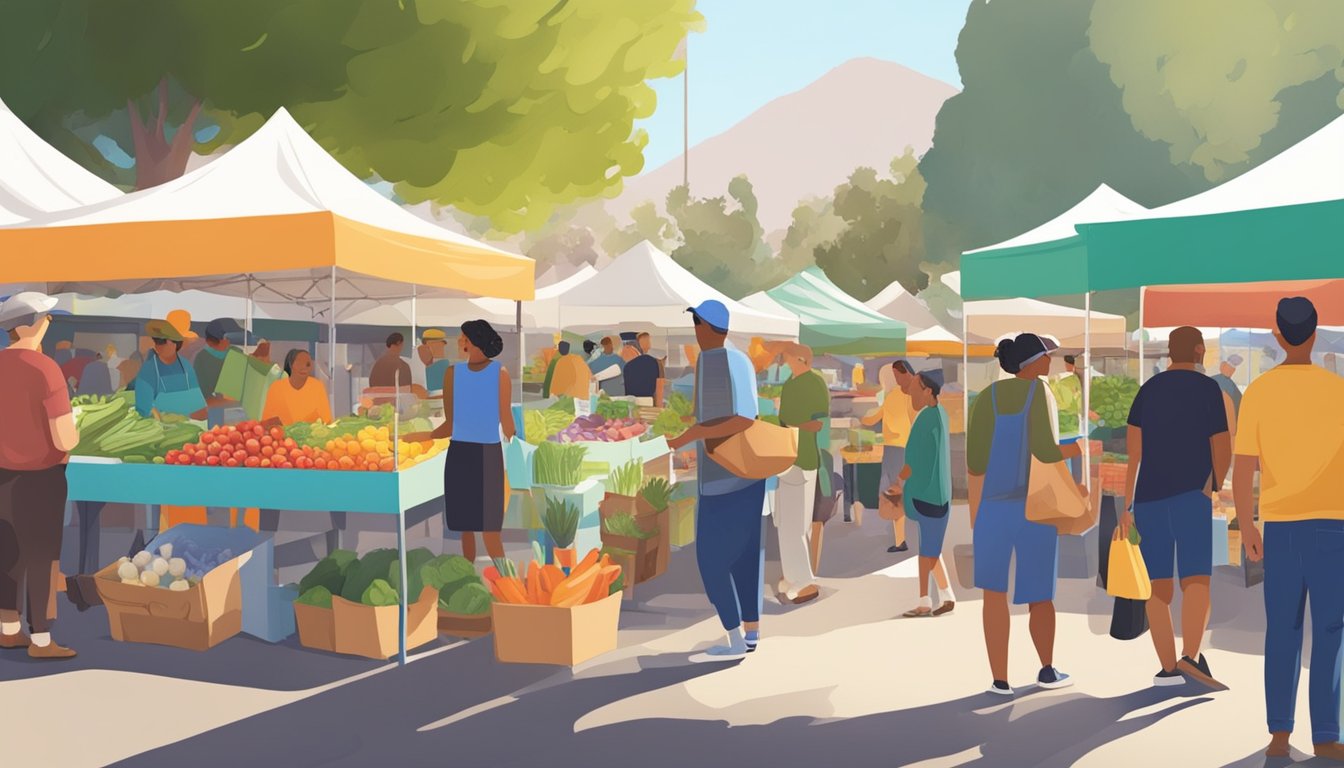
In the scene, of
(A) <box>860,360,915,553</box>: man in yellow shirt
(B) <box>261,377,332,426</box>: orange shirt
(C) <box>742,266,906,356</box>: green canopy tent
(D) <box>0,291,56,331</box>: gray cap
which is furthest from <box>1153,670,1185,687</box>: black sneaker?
(C) <box>742,266,906,356</box>: green canopy tent

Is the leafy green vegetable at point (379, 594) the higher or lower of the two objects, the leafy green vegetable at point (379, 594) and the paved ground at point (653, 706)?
the higher

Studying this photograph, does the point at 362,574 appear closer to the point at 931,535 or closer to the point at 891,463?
the point at 931,535

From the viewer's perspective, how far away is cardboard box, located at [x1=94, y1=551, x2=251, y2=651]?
22.0 feet

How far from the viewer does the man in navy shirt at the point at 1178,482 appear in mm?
5723

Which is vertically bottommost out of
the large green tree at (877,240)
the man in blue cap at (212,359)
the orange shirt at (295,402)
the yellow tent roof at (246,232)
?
the orange shirt at (295,402)

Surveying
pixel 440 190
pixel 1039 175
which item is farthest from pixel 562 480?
pixel 1039 175

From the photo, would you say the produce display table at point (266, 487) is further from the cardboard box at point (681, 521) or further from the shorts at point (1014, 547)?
the shorts at point (1014, 547)

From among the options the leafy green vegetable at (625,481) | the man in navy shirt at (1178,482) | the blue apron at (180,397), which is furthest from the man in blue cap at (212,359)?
the man in navy shirt at (1178,482)

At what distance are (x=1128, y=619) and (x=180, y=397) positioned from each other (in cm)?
693

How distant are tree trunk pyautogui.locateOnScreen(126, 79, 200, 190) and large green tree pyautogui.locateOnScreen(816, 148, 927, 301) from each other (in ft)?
127

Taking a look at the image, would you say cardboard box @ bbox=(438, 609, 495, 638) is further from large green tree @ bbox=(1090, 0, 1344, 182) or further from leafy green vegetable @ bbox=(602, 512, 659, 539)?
large green tree @ bbox=(1090, 0, 1344, 182)

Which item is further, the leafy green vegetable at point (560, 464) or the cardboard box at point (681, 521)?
the cardboard box at point (681, 521)

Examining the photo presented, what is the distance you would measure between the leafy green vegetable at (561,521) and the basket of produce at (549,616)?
141cm

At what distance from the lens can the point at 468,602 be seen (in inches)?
278
